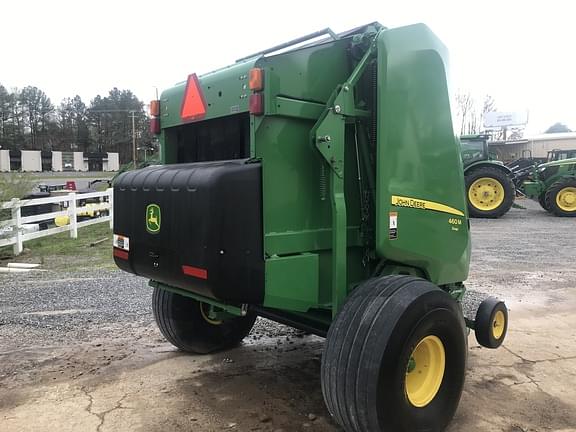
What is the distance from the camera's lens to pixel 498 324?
3850 mm

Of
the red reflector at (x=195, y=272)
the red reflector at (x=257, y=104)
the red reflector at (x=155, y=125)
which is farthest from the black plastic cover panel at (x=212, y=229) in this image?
the red reflector at (x=155, y=125)

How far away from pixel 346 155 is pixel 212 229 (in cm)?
101

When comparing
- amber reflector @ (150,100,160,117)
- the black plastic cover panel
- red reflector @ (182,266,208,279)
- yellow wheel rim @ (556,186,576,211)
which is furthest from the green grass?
yellow wheel rim @ (556,186,576,211)

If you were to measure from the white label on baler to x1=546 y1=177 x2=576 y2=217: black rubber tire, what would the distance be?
16105 mm

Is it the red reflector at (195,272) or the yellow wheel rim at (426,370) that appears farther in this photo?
the yellow wheel rim at (426,370)

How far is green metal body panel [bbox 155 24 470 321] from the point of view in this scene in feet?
9.70

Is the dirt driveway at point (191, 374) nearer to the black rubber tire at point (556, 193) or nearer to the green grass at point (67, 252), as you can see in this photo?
the green grass at point (67, 252)

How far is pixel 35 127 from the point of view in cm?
8556

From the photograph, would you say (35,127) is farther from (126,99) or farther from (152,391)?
(152,391)

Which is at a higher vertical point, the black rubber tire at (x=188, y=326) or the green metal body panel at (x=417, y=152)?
the green metal body panel at (x=417, y=152)

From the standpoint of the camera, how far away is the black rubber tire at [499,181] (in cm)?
1551

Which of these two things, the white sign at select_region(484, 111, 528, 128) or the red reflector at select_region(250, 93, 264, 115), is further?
the white sign at select_region(484, 111, 528, 128)

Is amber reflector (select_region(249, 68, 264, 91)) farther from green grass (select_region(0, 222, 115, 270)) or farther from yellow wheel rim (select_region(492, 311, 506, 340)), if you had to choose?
green grass (select_region(0, 222, 115, 270))

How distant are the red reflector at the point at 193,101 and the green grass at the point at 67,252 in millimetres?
5508
